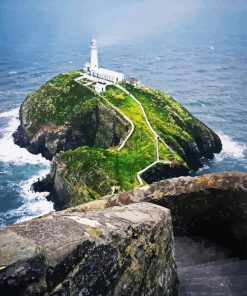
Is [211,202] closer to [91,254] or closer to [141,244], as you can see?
[141,244]

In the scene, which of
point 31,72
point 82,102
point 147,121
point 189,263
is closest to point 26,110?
point 82,102

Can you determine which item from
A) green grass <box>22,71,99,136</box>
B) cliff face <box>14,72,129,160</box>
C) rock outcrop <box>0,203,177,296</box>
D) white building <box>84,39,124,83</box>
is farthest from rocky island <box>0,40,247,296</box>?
white building <box>84,39,124,83</box>

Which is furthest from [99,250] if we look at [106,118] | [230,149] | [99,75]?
[99,75]

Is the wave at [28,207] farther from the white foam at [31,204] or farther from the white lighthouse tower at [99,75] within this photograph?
the white lighthouse tower at [99,75]

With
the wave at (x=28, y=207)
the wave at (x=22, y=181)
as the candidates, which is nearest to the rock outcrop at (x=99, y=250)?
the wave at (x=28, y=207)

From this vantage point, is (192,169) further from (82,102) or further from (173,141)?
(82,102)
